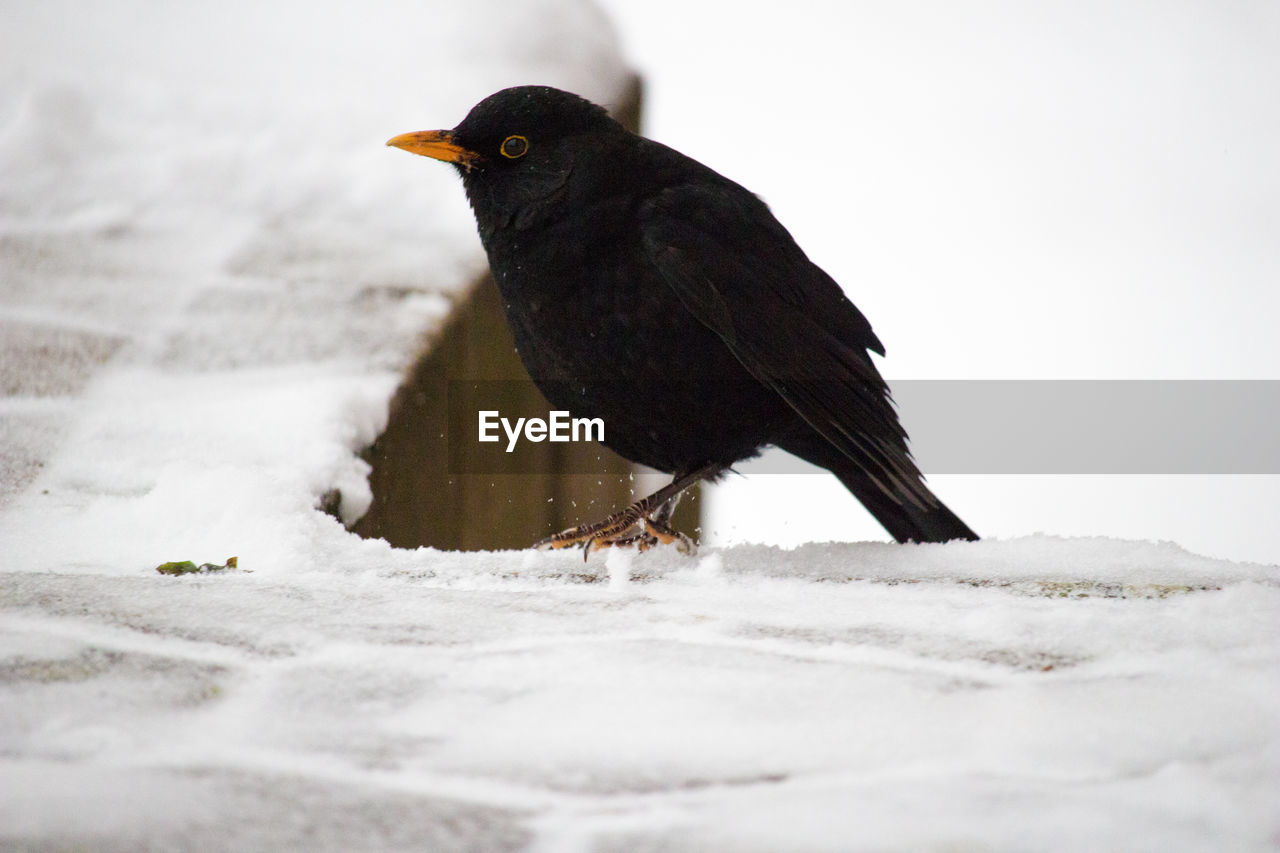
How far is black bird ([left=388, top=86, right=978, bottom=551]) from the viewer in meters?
2.26

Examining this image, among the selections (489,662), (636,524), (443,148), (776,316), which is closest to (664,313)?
(776,316)

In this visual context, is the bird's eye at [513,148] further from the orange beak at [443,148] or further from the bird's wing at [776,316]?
the bird's wing at [776,316]

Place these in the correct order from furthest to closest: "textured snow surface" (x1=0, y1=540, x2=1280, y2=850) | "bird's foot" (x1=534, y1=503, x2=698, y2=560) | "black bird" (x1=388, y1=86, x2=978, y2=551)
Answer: "bird's foot" (x1=534, y1=503, x2=698, y2=560) → "black bird" (x1=388, y1=86, x2=978, y2=551) → "textured snow surface" (x1=0, y1=540, x2=1280, y2=850)

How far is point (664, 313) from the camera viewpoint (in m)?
2.24

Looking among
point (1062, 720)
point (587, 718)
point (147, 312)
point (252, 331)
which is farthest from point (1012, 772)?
point (147, 312)

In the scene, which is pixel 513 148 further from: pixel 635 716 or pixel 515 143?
pixel 635 716

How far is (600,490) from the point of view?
431 centimetres

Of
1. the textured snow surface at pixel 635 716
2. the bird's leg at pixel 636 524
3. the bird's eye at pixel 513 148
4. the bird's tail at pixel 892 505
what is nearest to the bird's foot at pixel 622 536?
the bird's leg at pixel 636 524

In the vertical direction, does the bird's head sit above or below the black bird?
above

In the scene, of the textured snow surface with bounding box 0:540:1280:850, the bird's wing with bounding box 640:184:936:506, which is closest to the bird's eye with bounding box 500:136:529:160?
the bird's wing with bounding box 640:184:936:506

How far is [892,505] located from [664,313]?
0.83m

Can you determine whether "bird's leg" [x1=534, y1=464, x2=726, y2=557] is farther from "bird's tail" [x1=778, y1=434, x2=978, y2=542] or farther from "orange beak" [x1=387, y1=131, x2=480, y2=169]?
"orange beak" [x1=387, y1=131, x2=480, y2=169]

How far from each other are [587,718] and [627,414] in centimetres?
117

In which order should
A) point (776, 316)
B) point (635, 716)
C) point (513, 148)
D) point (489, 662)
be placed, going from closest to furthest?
point (635, 716) < point (489, 662) < point (776, 316) < point (513, 148)
